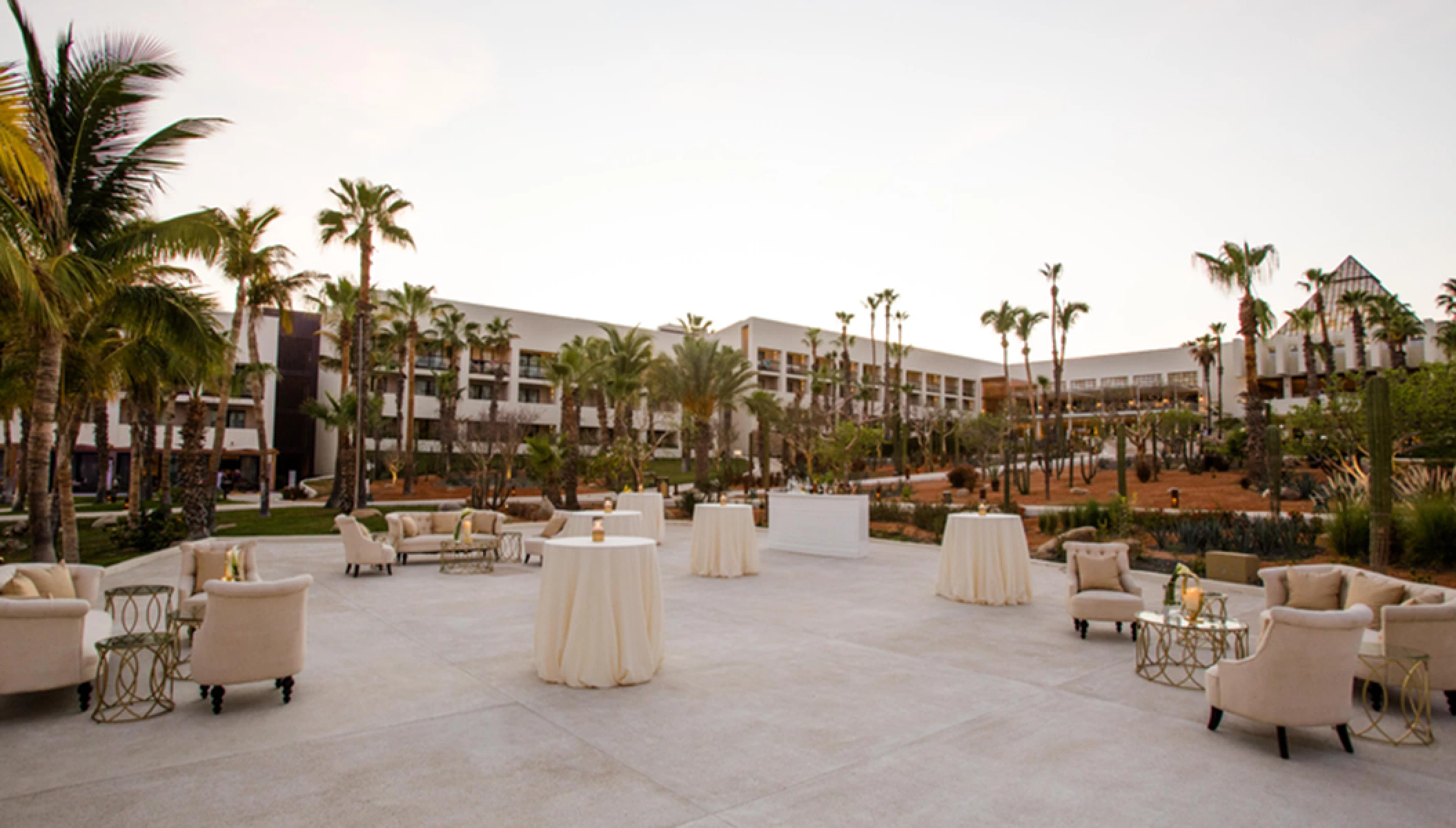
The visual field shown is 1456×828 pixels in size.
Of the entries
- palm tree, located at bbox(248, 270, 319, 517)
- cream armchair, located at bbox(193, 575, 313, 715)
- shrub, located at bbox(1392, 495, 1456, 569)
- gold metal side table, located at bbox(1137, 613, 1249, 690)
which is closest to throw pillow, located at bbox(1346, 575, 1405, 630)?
gold metal side table, located at bbox(1137, 613, 1249, 690)

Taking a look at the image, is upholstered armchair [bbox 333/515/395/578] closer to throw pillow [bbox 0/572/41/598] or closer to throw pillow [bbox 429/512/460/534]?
throw pillow [bbox 429/512/460/534]

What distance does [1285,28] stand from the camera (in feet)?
35.5

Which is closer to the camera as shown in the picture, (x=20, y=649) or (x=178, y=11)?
(x=20, y=649)

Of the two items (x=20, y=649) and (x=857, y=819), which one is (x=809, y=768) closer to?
(x=857, y=819)

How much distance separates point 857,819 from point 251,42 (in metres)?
12.2

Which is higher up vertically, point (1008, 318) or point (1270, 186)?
point (1008, 318)

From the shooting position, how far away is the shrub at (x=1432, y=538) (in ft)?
33.5

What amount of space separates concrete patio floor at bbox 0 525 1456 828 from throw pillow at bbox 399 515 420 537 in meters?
6.19

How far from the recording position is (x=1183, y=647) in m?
6.10

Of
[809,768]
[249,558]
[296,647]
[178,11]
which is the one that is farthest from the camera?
[178,11]

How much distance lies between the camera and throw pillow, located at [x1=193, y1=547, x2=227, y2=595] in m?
7.27

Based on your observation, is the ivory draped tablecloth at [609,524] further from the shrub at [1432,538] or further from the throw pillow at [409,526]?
the shrub at [1432,538]

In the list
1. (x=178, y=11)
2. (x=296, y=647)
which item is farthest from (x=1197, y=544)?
(x=178, y=11)

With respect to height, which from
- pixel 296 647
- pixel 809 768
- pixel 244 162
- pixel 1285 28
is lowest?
pixel 809 768
